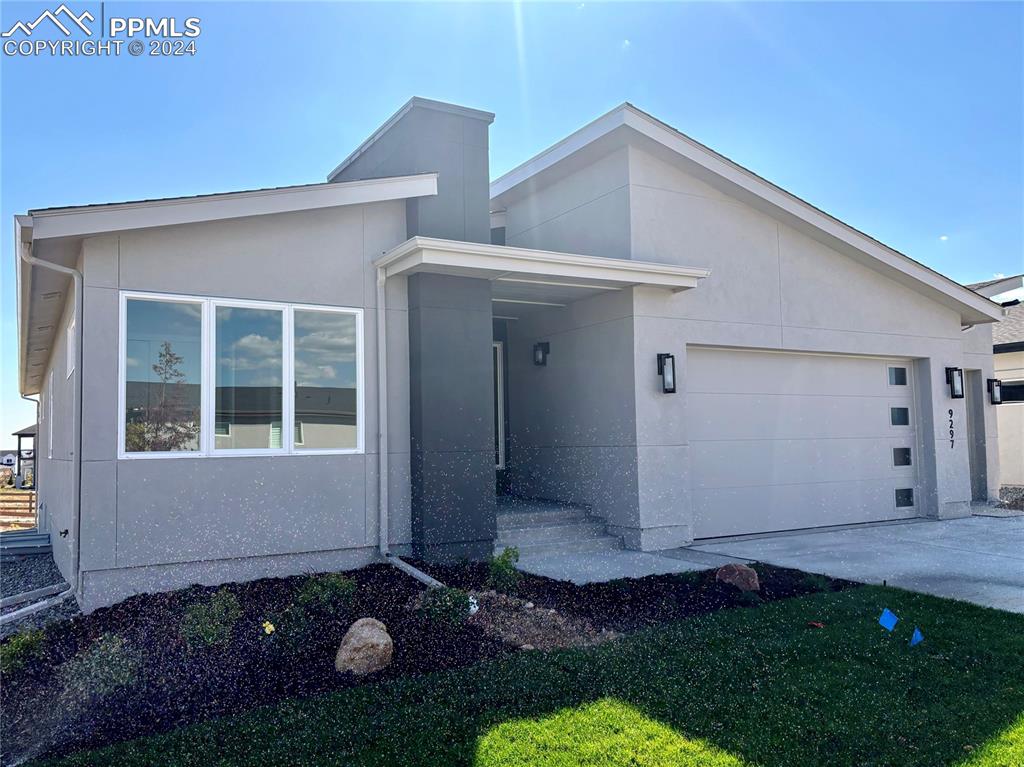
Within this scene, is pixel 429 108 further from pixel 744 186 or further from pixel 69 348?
pixel 69 348

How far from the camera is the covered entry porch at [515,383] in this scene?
24.8 feet

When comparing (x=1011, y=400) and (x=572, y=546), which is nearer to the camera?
(x=572, y=546)

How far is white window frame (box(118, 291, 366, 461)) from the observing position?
6320 millimetres

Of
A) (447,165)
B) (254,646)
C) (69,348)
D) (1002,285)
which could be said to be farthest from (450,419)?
(1002,285)

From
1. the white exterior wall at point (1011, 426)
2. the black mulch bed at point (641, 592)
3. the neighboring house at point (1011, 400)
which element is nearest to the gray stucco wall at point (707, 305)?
the black mulch bed at point (641, 592)

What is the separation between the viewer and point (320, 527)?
281 inches

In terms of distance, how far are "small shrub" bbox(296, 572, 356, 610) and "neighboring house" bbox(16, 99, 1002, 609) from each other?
116 cm

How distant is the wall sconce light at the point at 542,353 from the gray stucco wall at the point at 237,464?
3005 millimetres

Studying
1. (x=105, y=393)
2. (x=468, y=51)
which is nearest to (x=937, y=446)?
(x=468, y=51)

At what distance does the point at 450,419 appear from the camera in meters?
7.66

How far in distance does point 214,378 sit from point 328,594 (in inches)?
91.8

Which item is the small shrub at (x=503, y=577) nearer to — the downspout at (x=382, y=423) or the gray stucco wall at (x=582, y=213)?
the downspout at (x=382, y=423)

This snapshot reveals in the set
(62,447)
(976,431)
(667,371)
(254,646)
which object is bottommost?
(254,646)

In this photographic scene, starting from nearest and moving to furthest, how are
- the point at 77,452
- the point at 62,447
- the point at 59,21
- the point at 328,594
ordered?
the point at 328,594, the point at 77,452, the point at 59,21, the point at 62,447
